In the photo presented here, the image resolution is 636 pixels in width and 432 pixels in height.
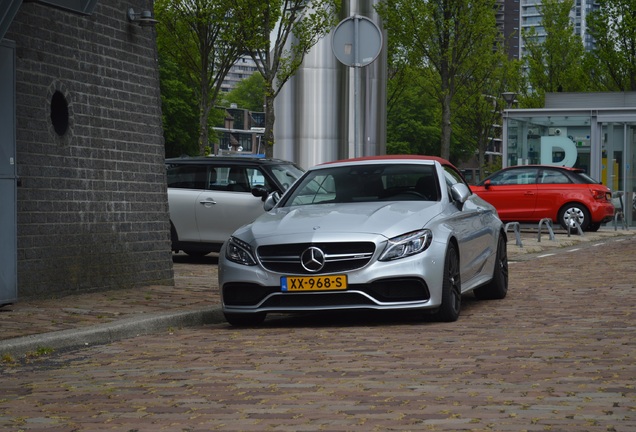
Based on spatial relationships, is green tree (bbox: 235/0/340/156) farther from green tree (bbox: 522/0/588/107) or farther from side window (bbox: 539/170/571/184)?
green tree (bbox: 522/0/588/107)

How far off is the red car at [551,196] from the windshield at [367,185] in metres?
18.9

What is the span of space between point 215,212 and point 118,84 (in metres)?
5.61

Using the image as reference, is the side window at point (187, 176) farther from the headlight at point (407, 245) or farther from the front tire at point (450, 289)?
the headlight at point (407, 245)

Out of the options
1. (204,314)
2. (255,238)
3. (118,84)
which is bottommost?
(204,314)

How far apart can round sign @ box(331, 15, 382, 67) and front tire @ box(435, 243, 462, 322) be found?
476 cm

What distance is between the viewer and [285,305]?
34.8ft

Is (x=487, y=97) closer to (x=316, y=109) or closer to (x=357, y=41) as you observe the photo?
(x=316, y=109)

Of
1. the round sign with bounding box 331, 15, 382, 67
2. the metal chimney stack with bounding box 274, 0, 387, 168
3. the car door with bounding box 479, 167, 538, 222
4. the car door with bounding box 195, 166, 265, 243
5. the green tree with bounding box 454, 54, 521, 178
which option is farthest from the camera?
the green tree with bounding box 454, 54, 521, 178

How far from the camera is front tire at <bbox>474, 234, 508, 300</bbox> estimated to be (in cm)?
1323

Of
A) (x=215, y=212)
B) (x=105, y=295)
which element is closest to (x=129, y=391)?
(x=105, y=295)

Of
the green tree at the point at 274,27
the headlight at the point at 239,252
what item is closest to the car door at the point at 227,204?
the headlight at the point at 239,252

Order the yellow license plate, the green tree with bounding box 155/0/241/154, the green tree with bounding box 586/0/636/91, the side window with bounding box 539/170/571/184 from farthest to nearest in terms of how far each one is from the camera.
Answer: the green tree with bounding box 586/0/636/91, the green tree with bounding box 155/0/241/154, the side window with bounding box 539/170/571/184, the yellow license plate

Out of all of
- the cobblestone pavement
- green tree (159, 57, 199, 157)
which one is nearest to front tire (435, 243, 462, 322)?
the cobblestone pavement

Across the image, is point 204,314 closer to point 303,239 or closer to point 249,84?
point 303,239
